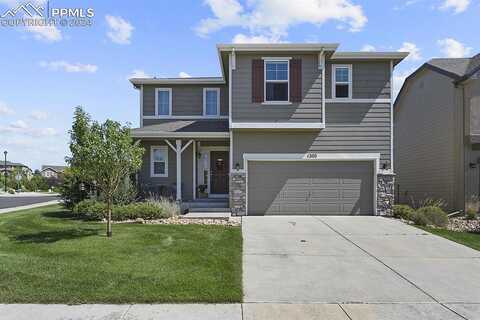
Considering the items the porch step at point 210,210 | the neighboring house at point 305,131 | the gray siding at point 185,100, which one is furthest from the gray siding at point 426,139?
the gray siding at point 185,100

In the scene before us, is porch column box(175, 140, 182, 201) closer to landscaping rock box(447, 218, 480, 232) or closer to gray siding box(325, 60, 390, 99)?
gray siding box(325, 60, 390, 99)

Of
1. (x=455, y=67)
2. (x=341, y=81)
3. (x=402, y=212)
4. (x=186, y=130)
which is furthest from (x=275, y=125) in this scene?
(x=455, y=67)

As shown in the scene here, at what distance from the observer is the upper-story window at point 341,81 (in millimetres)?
14352

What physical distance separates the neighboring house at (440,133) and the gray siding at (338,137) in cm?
338

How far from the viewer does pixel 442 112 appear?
16.5 m

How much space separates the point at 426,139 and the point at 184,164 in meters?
11.4

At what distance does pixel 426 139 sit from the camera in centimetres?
1786

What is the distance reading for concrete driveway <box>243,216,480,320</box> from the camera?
Answer: 5.23 m

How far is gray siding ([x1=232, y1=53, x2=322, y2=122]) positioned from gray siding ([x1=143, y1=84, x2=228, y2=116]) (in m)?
3.45

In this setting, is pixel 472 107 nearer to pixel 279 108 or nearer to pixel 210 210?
pixel 279 108

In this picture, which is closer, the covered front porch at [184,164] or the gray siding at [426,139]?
the covered front porch at [184,164]

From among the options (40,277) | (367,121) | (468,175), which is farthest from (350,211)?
(40,277)

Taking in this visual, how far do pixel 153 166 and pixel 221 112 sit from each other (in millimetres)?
3860

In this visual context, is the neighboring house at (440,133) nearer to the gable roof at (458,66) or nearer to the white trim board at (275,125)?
the gable roof at (458,66)
